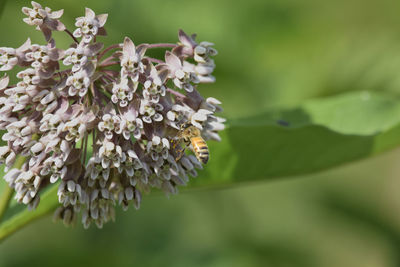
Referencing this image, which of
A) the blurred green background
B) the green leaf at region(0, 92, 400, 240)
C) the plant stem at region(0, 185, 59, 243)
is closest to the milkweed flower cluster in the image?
the plant stem at region(0, 185, 59, 243)

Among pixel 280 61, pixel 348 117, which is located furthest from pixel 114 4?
pixel 348 117

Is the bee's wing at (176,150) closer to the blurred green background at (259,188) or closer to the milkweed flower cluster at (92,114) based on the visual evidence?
the milkweed flower cluster at (92,114)

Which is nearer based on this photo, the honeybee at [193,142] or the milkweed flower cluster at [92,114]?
the milkweed flower cluster at [92,114]

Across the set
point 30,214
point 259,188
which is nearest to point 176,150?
point 30,214

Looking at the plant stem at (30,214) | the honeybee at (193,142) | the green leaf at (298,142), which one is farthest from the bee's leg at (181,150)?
the plant stem at (30,214)

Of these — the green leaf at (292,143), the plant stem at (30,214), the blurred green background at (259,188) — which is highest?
the green leaf at (292,143)

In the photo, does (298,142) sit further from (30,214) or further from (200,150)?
(30,214)

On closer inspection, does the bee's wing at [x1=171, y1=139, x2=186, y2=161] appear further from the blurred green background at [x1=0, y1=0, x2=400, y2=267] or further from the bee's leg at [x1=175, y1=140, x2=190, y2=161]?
the blurred green background at [x1=0, y1=0, x2=400, y2=267]
